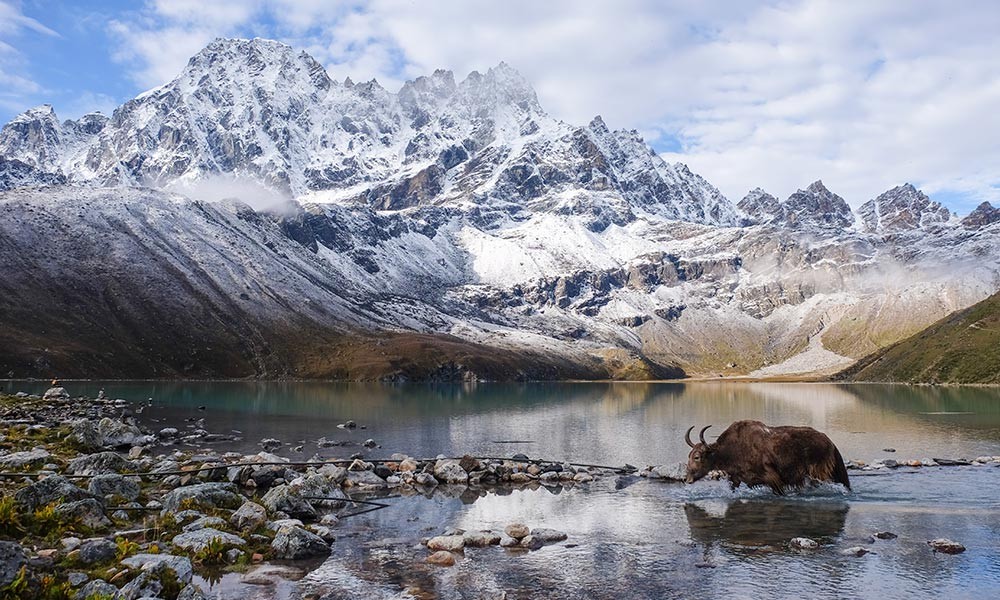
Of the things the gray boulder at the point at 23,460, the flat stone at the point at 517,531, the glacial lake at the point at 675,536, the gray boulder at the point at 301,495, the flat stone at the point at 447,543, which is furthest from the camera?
the gray boulder at the point at 23,460

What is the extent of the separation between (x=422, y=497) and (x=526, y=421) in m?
52.1

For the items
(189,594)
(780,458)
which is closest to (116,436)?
(189,594)

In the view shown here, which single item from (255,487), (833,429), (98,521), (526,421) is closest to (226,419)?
(526,421)

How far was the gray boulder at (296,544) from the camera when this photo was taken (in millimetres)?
22359

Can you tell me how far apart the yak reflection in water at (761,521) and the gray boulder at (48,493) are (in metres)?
21.7

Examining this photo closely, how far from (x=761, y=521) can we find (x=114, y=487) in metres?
25.7

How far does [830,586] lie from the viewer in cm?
1958

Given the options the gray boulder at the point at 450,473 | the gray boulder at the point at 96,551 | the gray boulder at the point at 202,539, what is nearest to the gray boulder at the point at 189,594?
the gray boulder at the point at 96,551

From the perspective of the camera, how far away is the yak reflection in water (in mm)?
25266

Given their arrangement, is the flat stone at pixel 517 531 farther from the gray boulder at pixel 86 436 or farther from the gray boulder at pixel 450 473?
the gray boulder at pixel 86 436

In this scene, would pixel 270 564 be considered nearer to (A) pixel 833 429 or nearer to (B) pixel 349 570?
(B) pixel 349 570

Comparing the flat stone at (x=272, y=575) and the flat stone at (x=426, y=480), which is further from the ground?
the flat stone at (x=272, y=575)

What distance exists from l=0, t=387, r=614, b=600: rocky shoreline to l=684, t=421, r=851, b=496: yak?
9281 millimetres

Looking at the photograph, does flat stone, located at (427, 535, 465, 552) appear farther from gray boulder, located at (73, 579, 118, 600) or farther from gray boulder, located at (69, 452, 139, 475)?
gray boulder, located at (69, 452, 139, 475)
